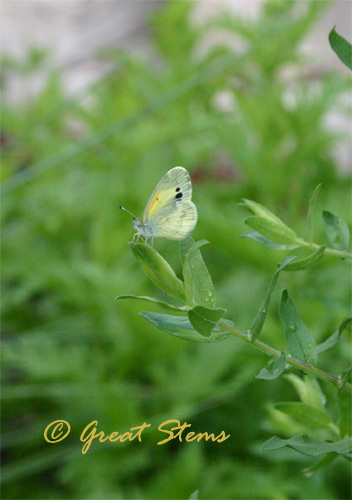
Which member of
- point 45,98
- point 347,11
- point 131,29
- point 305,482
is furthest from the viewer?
point 131,29

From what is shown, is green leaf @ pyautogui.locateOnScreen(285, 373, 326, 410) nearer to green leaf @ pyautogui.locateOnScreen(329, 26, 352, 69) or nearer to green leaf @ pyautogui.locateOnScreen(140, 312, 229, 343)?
green leaf @ pyautogui.locateOnScreen(140, 312, 229, 343)

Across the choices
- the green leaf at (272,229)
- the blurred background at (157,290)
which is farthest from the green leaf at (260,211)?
the blurred background at (157,290)

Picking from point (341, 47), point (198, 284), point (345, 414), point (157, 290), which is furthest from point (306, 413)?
point (157, 290)

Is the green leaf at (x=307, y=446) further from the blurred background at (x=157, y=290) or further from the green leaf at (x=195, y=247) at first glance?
the blurred background at (x=157, y=290)

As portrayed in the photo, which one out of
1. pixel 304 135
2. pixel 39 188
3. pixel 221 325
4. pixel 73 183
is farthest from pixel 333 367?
pixel 39 188

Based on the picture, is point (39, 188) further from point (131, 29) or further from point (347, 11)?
point (131, 29)

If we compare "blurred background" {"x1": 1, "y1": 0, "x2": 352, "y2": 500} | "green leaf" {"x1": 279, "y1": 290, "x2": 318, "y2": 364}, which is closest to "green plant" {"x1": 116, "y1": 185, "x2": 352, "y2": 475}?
"green leaf" {"x1": 279, "y1": 290, "x2": 318, "y2": 364}
